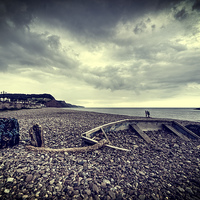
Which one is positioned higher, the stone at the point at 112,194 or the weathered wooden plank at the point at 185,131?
the weathered wooden plank at the point at 185,131

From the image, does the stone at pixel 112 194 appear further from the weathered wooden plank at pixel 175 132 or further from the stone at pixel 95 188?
the weathered wooden plank at pixel 175 132

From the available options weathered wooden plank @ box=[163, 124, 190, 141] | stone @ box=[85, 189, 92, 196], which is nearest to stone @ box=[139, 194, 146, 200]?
stone @ box=[85, 189, 92, 196]

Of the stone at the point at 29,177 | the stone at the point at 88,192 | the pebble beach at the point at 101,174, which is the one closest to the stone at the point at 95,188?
the pebble beach at the point at 101,174

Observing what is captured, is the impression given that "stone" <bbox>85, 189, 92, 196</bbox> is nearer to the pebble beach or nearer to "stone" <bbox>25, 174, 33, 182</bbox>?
the pebble beach

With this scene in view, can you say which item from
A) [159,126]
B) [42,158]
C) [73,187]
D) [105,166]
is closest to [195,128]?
[159,126]

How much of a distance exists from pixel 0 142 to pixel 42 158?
2.68 m

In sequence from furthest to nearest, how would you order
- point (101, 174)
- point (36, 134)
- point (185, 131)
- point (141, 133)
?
1. point (185, 131)
2. point (141, 133)
3. point (36, 134)
4. point (101, 174)

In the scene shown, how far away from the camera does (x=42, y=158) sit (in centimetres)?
521

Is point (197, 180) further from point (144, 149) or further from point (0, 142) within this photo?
point (0, 142)

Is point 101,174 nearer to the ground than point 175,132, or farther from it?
nearer to the ground

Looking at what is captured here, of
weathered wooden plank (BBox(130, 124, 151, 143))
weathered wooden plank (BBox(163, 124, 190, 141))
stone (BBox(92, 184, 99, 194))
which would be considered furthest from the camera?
weathered wooden plank (BBox(163, 124, 190, 141))

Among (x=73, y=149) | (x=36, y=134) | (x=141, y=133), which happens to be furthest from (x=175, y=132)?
(x=36, y=134)

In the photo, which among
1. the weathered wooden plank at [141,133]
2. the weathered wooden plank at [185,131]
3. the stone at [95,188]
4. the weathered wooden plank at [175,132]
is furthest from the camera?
the weathered wooden plank at [185,131]

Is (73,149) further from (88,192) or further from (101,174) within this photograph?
(88,192)
